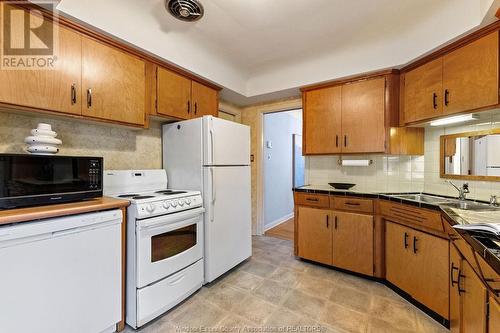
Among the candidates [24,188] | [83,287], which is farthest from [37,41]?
[83,287]

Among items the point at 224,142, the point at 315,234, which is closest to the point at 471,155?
the point at 315,234

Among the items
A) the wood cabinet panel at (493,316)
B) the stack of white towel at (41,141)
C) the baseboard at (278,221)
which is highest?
the stack of white towel at (41,141)

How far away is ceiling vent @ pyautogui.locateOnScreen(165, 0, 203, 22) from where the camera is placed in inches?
67.4

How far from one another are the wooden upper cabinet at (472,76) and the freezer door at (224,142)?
1939 mm

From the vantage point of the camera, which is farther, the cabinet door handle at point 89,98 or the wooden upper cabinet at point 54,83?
the cabinet door handle at point 89,98

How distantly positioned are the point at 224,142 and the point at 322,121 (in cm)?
132

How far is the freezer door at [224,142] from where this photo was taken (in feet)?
7.16

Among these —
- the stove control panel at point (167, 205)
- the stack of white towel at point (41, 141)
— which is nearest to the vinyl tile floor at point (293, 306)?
the stove control panel at point (167, 205)

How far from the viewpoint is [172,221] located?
6.03 feet

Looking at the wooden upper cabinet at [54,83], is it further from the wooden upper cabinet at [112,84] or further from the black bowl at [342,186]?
the black bowl at [342,186]

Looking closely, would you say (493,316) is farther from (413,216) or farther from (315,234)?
(315,234)

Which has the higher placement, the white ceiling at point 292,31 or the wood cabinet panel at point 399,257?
the white ceiling at point 292,31

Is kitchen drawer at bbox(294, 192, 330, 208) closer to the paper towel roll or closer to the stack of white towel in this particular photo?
the paper towel roll

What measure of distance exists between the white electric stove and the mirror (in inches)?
99.0
